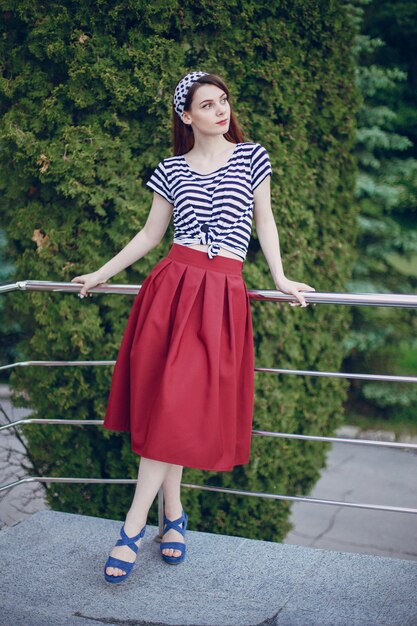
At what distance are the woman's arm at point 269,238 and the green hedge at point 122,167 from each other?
0.97 meters

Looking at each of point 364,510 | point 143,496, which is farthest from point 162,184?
point 364,510

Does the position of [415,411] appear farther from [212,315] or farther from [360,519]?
[212,315]

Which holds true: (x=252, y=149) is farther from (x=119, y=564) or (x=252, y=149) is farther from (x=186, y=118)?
(x=119, y=564)

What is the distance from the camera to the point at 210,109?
2.40 metres

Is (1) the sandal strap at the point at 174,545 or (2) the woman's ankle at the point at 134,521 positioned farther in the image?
(1) the sandal strap at the point at 174,545

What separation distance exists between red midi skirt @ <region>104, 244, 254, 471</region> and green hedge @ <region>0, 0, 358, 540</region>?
96 cm

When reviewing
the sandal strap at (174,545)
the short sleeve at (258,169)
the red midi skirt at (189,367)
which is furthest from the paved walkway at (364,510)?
the short sleeve at (258,169)

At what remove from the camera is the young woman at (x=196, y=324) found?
2258 millimetres

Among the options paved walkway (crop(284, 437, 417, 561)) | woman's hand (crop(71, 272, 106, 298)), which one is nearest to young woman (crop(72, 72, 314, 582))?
woman's hand (crop(71, 272, 106, 298))

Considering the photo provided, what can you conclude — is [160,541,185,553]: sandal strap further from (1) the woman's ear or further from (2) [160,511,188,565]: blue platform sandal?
A: (1) the woman's ear

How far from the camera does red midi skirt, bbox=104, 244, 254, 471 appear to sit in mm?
2238

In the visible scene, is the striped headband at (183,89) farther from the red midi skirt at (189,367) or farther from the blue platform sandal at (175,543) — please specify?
the blue platform sandal at (175,543)

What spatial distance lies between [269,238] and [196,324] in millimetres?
417

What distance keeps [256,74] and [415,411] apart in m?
5.25
